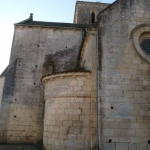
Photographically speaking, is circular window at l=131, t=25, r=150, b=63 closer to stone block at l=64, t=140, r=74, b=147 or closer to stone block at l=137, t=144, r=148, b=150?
stone block at l=137, t=144, r=148, b=150

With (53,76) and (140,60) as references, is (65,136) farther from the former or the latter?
(140,60)

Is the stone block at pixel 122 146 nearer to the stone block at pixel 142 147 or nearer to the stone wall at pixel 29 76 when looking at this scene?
the stone block at pixel 142 147

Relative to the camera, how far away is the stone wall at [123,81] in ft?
18.3

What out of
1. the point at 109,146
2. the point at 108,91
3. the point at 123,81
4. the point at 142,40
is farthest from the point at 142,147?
the point at 142,40

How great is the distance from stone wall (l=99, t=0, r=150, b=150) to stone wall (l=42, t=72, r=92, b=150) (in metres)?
0.64

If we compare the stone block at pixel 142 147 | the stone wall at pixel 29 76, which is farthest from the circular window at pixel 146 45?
the stone wall at pixel 29 76

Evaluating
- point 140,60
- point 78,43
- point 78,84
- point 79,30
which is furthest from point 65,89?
point 79,30

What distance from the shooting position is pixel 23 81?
36.5 ft

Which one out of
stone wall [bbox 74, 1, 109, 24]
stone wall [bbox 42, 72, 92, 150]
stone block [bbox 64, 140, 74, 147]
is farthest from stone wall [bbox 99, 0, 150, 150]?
stone wall [bbox 74, 1, 109, 24]

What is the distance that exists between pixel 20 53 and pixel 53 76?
20.1 ft

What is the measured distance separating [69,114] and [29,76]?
20.2 ft

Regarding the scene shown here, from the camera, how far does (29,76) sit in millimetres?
11305

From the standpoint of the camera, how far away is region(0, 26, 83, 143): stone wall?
1022 centimetres

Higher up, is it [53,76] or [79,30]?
[79,30]
